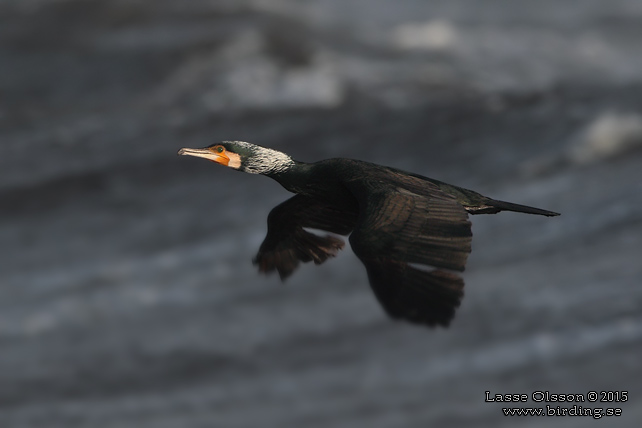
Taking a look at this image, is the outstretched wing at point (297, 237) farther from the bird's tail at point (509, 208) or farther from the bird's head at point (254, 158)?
the bird's tail at point (509, 208)

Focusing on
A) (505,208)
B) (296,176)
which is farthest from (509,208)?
(296,176)

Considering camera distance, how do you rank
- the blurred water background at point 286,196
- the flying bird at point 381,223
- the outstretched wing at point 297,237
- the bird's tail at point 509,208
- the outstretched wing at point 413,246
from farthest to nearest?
the blurred water background at point 286,196
the outstretched wing at point 297,237
the bird's tail at point 509,208
the flying bird at point 381,223
the outstretched wing at point 413,246

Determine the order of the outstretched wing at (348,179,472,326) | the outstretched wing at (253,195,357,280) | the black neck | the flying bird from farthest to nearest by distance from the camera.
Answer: the outstretched wing at (253,195,357,280) → the black neck → the flying bird → the outstretched wing at (348,179,472,326)

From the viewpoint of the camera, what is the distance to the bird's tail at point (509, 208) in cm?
718

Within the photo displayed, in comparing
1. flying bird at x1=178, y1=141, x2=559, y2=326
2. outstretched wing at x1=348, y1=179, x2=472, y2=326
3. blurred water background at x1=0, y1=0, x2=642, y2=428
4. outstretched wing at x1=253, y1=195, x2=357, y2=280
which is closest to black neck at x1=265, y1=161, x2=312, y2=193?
flying bird at x1=178, y1=141, x2=559, y2=326

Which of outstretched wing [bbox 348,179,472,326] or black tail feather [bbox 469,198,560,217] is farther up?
black tail feather [bbox 469,198,560,217]

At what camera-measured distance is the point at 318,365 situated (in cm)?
1228

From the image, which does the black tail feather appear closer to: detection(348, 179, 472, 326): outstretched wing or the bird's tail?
the bird's tail

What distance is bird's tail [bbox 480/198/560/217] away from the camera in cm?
718

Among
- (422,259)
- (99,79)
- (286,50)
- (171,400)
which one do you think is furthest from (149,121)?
(422,259)

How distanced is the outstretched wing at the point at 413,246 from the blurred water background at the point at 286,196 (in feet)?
16.1

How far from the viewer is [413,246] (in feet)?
20.8

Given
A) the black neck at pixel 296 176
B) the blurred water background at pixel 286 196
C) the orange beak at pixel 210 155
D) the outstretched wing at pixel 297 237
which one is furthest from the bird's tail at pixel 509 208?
the blurred water background at pixel 286 196

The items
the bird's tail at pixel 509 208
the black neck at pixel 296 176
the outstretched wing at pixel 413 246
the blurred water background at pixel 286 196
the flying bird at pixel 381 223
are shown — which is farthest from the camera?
the blurred water background at pixel 286 196
